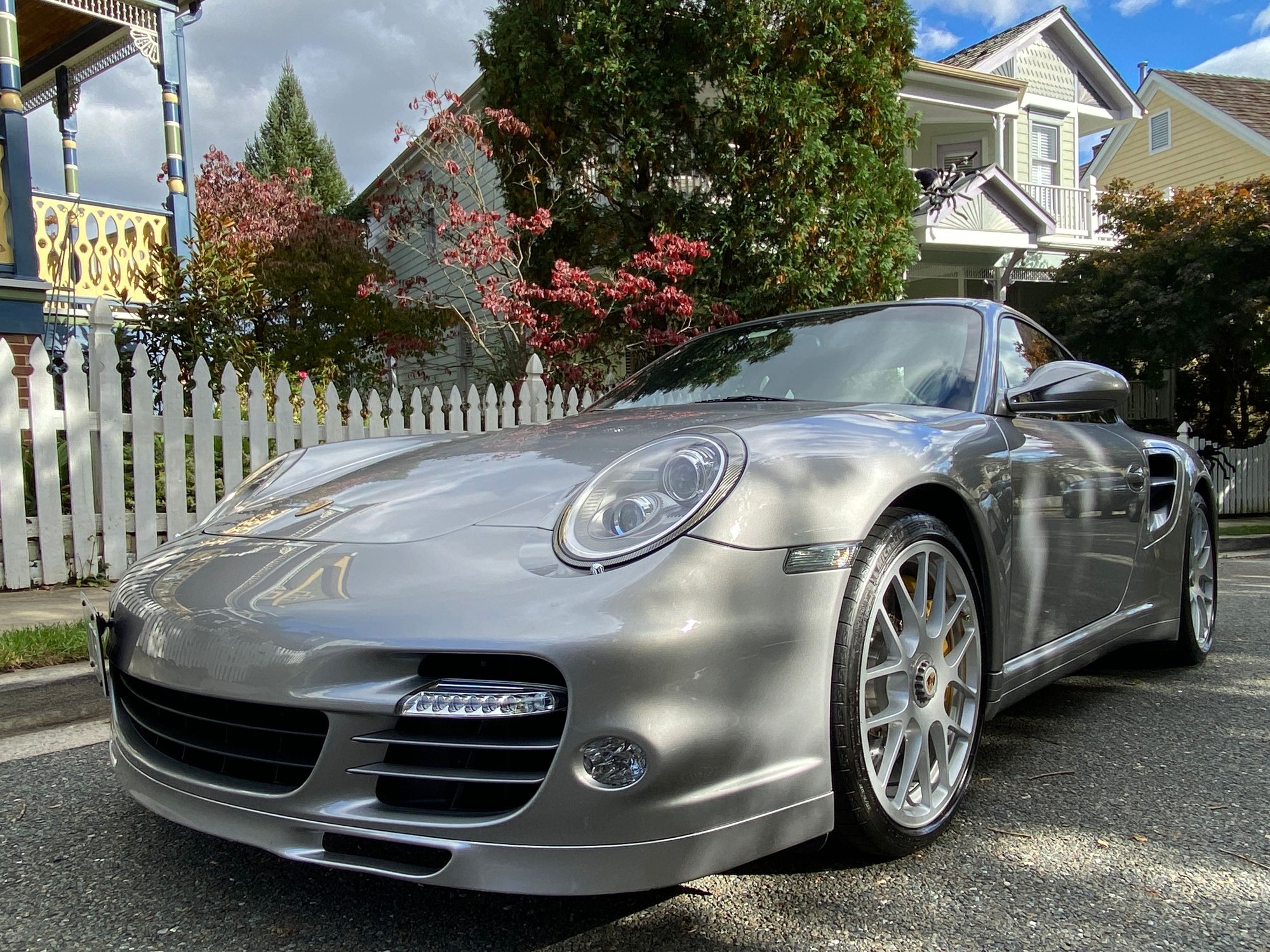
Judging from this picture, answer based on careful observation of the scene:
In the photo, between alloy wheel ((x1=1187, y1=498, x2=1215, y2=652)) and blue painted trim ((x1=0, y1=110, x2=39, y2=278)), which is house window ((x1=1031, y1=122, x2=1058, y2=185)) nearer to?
alloy wheel ((x1=1187, y1=498, x2=1215, y2=652))

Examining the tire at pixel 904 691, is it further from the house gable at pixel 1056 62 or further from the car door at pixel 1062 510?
the house gable at pixel 1056 62

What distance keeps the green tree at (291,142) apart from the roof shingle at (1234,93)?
29378 millimetres

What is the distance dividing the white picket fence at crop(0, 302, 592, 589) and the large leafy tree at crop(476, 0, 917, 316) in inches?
192

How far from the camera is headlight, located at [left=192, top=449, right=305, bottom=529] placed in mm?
2617

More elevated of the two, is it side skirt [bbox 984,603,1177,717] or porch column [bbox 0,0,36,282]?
porch column [bbox 0,0,36,282]

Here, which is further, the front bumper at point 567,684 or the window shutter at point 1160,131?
the window shutter at point 1160,131

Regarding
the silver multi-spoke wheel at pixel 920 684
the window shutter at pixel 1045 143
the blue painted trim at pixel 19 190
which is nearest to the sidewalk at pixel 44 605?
the silver multi-spoke wheel at pixel 920 684

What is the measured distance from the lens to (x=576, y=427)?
2631 millimetres

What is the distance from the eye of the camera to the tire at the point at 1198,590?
149 inches

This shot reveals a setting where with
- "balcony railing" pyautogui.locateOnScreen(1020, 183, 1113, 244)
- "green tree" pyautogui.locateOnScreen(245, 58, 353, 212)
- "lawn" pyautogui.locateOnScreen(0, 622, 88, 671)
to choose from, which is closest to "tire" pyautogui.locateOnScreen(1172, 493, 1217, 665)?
"lawn" pyautogui.locateOnScreen(0, 622, 88, 671)

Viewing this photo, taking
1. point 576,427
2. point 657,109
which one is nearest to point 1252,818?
point 576,427

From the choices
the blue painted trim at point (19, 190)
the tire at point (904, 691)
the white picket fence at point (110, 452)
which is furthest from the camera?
the blue painted trim at point (19, 190)

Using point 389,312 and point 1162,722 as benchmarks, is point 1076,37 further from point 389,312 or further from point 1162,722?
point 1162,722

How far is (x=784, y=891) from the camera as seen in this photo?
1906mm
